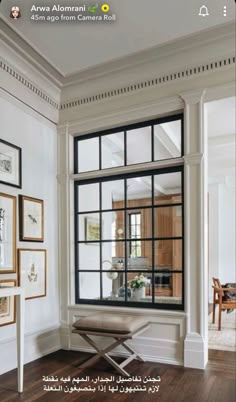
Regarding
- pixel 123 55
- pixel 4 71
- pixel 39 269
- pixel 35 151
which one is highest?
pixel 123 55

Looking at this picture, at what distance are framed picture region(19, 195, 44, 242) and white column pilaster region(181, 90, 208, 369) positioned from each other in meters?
1.63

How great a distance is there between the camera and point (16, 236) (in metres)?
3.41

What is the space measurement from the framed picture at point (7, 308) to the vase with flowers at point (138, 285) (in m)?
1.28

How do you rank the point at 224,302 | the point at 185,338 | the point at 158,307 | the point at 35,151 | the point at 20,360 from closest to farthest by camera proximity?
the point at 20,360, the point at 185,338, the point at 158,307, the point at 35,151, the point at 224,302

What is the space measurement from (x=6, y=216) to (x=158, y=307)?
6.03 feet

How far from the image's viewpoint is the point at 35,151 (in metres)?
3.77

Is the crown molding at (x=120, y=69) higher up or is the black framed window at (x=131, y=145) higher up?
the crown molding at (x=120, y=69)

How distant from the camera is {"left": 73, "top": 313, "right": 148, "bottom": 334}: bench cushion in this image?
3043mm

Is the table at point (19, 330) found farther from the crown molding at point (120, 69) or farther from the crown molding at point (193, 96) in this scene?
the crown molding at point (193, 96)

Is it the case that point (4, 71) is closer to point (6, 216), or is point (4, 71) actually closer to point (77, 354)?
point (6, 216)

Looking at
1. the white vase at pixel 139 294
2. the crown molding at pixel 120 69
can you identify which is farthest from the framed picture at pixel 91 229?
the crown molding at pixel 120 69

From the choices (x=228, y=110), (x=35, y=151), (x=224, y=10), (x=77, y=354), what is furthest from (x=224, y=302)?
(x=224, y=10)

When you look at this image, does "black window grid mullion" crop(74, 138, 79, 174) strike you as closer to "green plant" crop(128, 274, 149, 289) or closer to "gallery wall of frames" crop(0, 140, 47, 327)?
"gallery wall of frames" crop(0, 140, 47, 327)

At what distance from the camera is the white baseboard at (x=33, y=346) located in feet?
10.3
